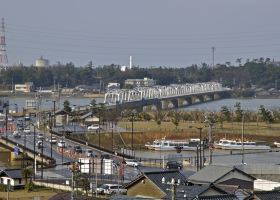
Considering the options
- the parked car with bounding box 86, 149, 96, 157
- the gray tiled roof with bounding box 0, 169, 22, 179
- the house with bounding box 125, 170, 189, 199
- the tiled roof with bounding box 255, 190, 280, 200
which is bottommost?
the parked car with bounding box 86, 149, 96, 157

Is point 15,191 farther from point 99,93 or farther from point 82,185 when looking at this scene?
point 99,93

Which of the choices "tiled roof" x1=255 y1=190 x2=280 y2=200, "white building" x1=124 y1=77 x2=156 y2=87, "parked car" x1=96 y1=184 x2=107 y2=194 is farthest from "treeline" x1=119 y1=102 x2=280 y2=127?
"white building" x1=124 y1=77 x2=156 y2=87

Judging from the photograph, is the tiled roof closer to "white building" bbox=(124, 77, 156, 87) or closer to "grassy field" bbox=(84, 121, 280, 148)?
"grassy field" bbox=(84, 121, 280, 148)

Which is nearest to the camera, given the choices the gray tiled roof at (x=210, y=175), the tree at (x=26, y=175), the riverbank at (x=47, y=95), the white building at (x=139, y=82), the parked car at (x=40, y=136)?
the gray tiled roof at (x=210, y=175)

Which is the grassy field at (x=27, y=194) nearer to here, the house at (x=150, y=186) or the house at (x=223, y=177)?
the house at (x=150, y=186)

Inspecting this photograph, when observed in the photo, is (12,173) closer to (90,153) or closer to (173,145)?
(90,153)

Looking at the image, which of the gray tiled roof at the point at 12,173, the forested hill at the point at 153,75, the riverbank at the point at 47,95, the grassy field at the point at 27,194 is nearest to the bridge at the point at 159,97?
the riverbank at the point at 47,95

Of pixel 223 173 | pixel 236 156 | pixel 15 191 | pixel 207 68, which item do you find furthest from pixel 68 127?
pixel 207 68
